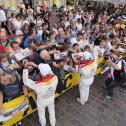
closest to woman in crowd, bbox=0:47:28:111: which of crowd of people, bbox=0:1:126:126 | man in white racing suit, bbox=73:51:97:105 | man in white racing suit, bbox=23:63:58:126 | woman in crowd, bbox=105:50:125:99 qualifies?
crowd of people, bbox=0:1:126:126

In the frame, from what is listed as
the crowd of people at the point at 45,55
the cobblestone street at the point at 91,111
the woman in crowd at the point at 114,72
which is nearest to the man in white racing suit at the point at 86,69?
the crowd of people at the point at 45,55

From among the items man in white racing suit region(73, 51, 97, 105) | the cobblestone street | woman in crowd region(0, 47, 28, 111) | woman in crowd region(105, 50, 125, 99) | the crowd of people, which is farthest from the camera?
woman in crowd region(105, 50, 125, 99)

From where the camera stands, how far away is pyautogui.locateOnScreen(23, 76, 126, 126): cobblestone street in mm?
5930

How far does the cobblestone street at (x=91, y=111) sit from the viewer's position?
19.5ft

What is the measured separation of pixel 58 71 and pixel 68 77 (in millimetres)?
673

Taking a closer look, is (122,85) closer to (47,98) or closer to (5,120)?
(47,98)

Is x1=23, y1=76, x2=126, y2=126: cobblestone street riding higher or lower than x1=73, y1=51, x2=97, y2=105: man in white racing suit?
lower

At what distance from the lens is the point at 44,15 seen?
13250 millimetres

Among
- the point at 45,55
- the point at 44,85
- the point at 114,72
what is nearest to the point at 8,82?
the point at 44,85

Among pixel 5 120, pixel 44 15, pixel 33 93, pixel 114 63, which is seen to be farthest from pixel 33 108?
pixel 44 15

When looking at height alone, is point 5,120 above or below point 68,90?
above

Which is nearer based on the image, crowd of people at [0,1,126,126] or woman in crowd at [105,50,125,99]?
crowd of people at [0,1,126,126]

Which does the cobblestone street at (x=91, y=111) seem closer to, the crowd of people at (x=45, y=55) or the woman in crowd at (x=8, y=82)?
the crowd of people at (x=45, y=55)

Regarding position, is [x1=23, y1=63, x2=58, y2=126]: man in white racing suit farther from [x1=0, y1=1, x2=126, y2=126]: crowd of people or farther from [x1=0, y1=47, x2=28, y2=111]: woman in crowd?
[x1=0, y1=47, x2=28, y2=111]: woman in crowd
